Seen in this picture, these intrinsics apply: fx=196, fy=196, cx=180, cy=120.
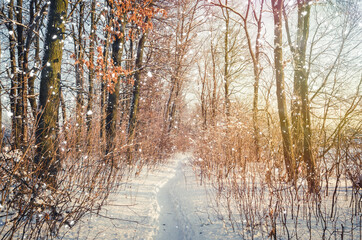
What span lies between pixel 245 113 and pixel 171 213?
5.55 meters

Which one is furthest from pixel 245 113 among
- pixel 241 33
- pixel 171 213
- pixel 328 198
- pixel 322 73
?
pixel 241 33

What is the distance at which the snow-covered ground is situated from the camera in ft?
10.4

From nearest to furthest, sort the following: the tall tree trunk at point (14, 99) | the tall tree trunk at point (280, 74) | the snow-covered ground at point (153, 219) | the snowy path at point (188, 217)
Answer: the tall tree trunk at point (14, 99) → the snow-covered ground at point (153, 219) → the snowy path at point (188, 217) → the tall tree trunk at point (280, 74)

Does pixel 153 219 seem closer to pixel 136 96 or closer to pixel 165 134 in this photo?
pixel 136 96

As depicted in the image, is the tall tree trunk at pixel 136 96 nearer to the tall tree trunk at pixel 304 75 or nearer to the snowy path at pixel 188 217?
the snowy path at pixel 188 217

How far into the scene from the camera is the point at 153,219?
3.97 m

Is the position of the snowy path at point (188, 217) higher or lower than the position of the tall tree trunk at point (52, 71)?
lower

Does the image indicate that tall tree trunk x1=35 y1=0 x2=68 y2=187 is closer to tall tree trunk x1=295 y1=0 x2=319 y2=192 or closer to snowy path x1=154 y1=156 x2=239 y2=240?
snowy path x1=154 y1=156 x2=239 y2=240

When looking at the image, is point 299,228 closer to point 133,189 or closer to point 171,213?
point 171,213

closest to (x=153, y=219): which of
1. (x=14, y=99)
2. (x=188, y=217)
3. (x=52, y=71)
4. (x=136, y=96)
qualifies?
(x=188, y=217)

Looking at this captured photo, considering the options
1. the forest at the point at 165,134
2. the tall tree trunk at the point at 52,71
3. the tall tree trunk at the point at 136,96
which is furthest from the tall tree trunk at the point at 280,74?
the tall tree trunk at the point at 136,96

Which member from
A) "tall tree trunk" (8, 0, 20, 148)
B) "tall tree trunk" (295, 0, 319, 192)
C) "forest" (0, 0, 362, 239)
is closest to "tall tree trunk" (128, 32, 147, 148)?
"forest" (0, 0, 362, 239)

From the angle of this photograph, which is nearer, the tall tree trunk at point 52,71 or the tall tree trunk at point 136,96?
the tall tree trunk at point 52,71

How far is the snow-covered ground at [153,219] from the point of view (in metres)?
3.16
